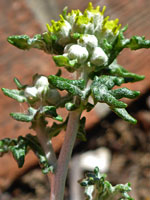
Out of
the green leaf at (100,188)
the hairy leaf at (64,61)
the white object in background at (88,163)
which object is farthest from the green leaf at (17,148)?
the white object in background at (88,163)

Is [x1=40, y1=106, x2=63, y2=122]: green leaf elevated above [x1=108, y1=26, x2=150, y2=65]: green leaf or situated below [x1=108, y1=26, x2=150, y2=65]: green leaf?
below

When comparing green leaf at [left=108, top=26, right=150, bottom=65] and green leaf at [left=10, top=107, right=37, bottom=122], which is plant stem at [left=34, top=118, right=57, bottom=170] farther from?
green leaf at [left=108, top=26, right=150, bottom=65]

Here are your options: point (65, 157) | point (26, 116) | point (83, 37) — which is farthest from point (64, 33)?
point (65, 157)

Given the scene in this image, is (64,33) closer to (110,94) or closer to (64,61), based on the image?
(64,61)

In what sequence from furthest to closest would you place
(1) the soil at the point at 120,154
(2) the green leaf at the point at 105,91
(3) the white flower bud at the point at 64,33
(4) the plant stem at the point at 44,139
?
(1) the soil at the point at 120,154, (4) the plant stem at the point at 44,139, (3) the white flower bud at the point at 64,33, (2) the green leaf at the point at 105,91

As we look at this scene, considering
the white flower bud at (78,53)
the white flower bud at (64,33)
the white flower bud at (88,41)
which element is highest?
the white flower bud at (64,33)

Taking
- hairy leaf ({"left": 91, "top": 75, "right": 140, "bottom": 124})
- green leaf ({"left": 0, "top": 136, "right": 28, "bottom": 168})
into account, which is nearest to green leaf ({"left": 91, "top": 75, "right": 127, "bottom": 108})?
hairy leaf ({"left": 91, "top": 75, "right": 140, "bottom": 124})

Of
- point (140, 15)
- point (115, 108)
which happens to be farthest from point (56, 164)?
point (140, 15)

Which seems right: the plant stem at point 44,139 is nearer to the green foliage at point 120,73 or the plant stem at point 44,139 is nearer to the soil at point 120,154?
the green foliage at point 120,73
